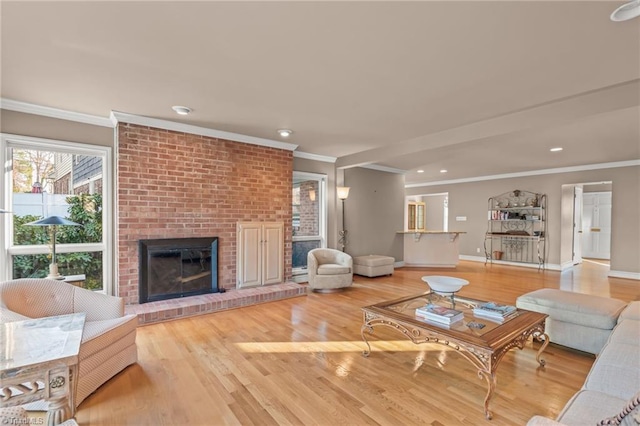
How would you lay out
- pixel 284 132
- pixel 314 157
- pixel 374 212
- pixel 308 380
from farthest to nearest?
pixel 374 212, pixel 314 157, pixel 284 132, pixel 308 380

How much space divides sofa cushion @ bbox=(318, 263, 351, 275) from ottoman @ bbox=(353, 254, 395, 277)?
1184 mm

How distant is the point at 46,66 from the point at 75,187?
1.74 meters

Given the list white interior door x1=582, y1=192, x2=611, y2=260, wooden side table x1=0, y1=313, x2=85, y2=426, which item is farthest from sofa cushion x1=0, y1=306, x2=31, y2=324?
white interior door x1=582, y1=192, x2=611, y2=260

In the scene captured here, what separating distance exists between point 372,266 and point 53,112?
5.44 metres

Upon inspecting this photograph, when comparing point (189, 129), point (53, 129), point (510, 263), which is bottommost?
point (510, 263)

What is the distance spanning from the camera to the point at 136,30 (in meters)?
2.02

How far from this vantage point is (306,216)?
600 cm

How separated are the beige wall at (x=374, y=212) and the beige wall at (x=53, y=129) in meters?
4.33

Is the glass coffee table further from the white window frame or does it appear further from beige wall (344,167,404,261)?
beige wall (344,167,404,261)

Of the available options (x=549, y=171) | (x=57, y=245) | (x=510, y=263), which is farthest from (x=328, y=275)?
(x=549, y=171)

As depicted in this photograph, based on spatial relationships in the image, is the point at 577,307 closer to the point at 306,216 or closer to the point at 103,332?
the point at 103,332

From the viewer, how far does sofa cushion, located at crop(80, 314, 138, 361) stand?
204cm

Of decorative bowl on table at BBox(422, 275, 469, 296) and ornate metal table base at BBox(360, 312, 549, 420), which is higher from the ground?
decorative bowl on table at BBox(422, 275, 469, 296)

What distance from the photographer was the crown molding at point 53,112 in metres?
3.29
